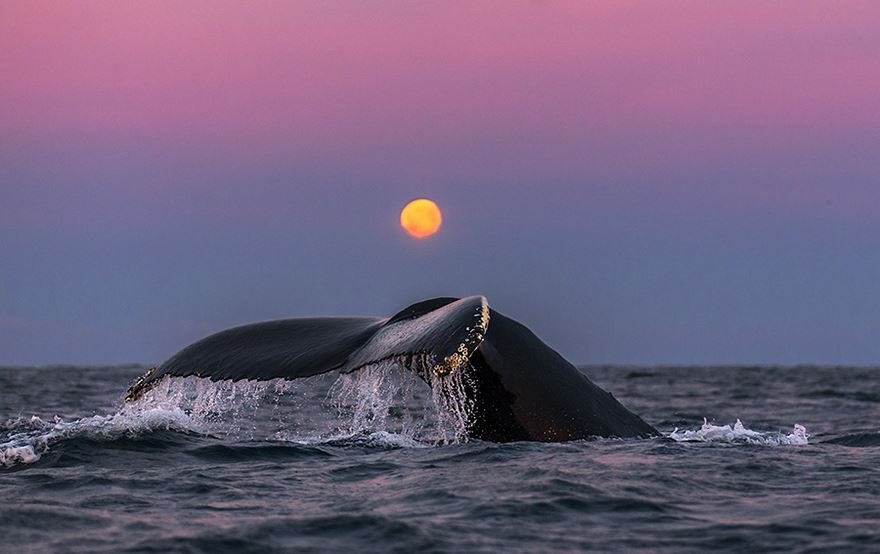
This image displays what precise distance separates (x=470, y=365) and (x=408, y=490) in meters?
0.83

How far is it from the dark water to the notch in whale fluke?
0.16m

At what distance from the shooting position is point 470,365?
734 centimetres

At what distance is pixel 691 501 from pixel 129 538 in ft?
10.3

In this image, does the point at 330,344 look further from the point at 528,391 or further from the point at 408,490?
the point at 528,391

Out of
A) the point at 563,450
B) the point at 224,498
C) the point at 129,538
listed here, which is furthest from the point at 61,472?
the point at 563,450

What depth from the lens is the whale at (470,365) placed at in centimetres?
696

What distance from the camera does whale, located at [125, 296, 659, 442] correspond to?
22.8ft

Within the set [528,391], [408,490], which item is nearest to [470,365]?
[528,391]

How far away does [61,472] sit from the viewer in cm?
817

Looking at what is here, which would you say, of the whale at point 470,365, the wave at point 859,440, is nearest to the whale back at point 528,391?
the whale at point 470,365

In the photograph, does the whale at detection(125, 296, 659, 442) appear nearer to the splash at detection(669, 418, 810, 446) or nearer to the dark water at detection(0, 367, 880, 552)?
the dark water at detection(0, 367, 880, 552)

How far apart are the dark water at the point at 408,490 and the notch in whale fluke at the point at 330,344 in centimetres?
16

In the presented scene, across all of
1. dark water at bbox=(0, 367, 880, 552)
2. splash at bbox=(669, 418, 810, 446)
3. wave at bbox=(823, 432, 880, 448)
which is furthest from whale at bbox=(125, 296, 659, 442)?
wave at bbox=(823, 432, 880, 448)

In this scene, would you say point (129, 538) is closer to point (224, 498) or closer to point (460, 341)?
point (224, 498)
